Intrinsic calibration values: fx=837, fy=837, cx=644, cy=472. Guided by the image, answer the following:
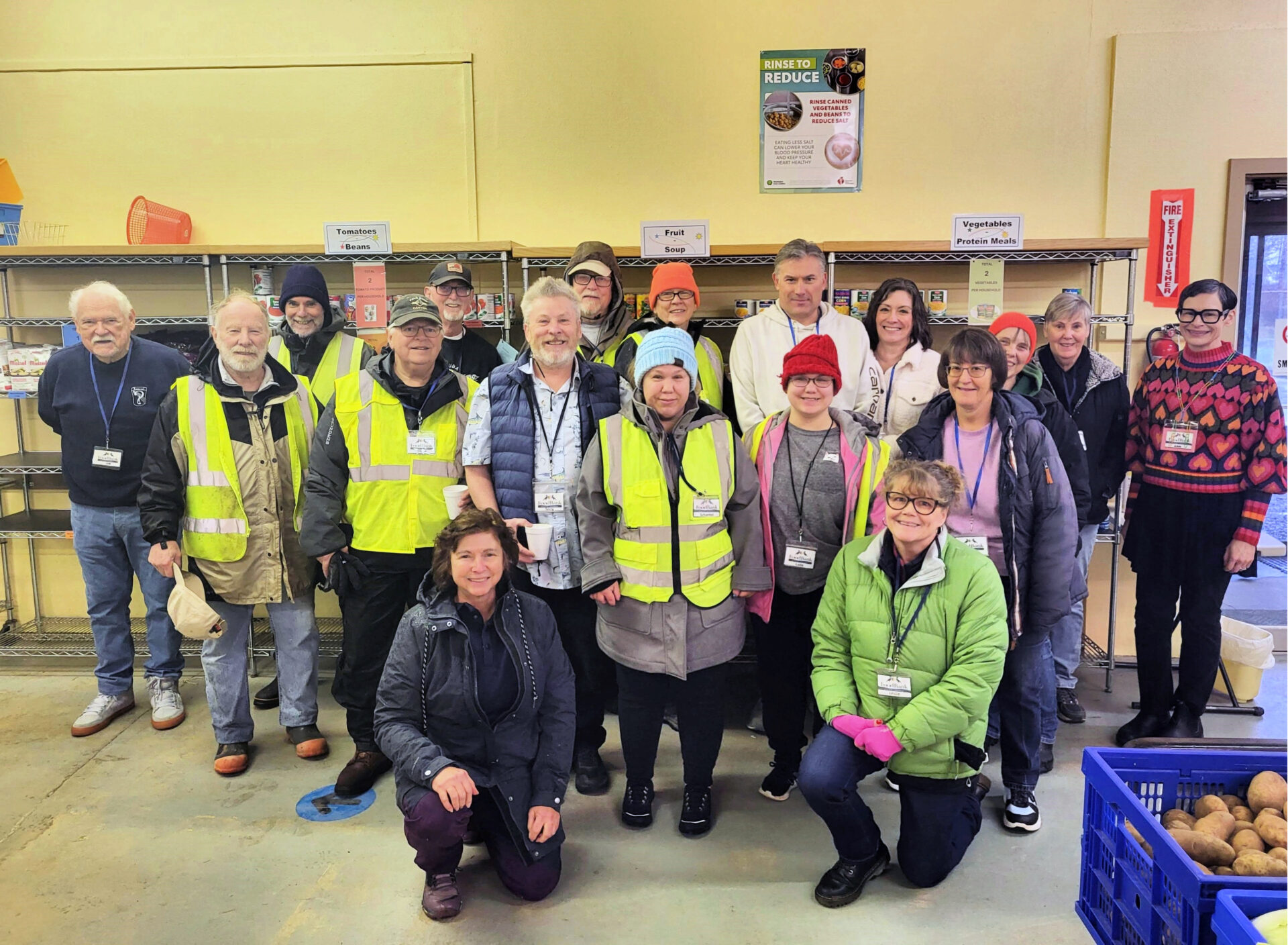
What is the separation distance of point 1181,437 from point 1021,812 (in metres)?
1.52

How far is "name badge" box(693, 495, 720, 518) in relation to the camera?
2.50 m

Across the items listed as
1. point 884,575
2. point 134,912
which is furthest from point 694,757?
point 134,912

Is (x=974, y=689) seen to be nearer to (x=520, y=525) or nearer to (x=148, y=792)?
(x=520, y=525)

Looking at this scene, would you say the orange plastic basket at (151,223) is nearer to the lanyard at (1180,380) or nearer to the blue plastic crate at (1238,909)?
the lanyard at (1180,380)

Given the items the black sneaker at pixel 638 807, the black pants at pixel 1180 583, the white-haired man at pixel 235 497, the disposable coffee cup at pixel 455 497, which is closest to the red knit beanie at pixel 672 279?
the disposable coffee cup at pixel 455 497

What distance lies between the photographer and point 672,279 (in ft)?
10.9

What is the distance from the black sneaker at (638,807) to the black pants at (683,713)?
0.08 m

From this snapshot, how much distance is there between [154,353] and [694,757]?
2.68m

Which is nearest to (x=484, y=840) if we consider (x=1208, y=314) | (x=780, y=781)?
(x=780, y=781)

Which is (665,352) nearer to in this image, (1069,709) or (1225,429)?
(1225,429)

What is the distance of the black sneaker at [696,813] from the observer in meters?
2.63

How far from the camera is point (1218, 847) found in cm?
147

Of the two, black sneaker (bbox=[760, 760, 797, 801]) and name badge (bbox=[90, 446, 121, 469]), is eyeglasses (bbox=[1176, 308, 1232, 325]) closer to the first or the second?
black sneaker (bbox=[760, 760, 797, 801])

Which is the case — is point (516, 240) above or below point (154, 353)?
above
